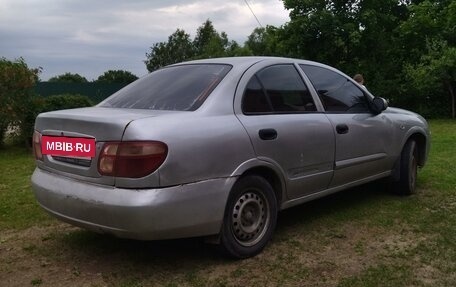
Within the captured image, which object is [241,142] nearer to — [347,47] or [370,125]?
[370,125]

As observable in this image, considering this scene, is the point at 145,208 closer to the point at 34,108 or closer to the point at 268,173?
the point at 268,173

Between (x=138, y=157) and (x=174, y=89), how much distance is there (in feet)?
3.17

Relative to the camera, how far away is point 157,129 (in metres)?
3.30

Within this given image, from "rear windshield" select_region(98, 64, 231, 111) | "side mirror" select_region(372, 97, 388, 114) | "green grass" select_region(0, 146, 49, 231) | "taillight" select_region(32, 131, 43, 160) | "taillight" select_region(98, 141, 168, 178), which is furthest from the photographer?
"side mirror" select_region(372, 97, 388, 114)

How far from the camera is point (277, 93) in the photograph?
167 inches

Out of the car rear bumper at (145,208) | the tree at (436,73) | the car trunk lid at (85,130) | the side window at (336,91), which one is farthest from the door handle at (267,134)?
the tree at (436,73)

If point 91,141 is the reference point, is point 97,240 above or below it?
below

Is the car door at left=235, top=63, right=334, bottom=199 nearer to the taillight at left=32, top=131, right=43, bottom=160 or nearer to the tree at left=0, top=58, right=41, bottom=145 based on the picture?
the taillight at left=32, top=131, right=43, bottom=160

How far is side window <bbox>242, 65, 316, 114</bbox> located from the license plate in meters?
1.17

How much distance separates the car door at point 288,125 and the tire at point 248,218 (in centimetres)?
23

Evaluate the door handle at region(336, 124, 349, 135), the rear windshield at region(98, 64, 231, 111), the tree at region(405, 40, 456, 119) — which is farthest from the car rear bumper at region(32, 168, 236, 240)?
the tree at region(405, 40, 456, 119)

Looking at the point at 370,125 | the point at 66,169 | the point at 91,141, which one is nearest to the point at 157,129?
the point at 91,141

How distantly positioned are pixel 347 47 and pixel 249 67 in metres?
19.2

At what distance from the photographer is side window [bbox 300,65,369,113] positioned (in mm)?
4698
